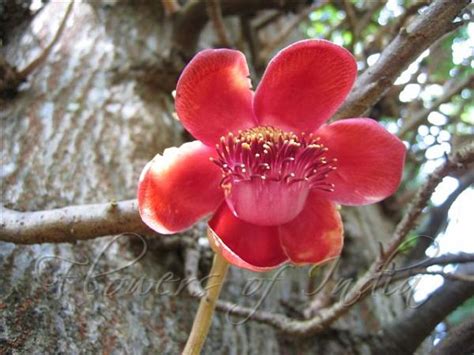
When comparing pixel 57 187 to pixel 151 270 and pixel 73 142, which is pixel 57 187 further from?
pixel 151 270

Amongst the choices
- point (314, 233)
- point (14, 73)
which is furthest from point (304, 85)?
point (14, 73)

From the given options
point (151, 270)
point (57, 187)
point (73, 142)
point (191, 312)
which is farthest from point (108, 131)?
point (191, 312)

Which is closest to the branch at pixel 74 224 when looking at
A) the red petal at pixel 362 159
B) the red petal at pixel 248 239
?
the red petal at pixel 248 239

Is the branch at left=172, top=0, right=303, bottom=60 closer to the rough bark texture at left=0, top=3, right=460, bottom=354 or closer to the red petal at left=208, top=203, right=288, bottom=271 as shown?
the rough bark texture at left=0, top=3, right=460, bottom=354

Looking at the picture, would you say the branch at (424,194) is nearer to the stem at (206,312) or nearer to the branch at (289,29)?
the stem at (206,312)

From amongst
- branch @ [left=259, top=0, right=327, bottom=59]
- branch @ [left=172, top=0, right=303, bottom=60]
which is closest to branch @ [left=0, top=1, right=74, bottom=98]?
branch @ [left=172, top=0, right=303, bottom=60]
